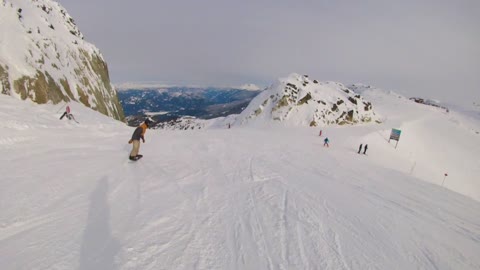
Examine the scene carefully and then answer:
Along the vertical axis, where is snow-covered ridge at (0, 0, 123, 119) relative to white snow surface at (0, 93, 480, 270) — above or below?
above

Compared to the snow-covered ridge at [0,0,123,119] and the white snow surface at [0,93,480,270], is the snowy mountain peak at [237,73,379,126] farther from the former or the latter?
the white snow surface at [0,93,480,270]

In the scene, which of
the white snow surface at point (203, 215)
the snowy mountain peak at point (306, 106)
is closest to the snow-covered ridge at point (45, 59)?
the white snow surface at point (203, 215)

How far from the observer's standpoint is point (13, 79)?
18.0 m

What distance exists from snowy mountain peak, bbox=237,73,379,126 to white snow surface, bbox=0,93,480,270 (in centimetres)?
3464

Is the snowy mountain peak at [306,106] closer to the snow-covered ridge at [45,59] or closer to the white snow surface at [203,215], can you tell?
the snow-covered ridge at [45,59]

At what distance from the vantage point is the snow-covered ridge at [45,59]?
62.3 feet

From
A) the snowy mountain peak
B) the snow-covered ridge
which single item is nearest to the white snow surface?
the snow-covered ridge

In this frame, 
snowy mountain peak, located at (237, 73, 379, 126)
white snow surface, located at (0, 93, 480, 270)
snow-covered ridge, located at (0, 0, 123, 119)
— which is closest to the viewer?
white snow surface, located at (0, 93, 480, 270)

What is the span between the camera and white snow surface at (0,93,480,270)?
13.3ft

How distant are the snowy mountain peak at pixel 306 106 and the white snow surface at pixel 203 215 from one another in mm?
34643

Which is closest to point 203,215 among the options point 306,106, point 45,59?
point 45,59

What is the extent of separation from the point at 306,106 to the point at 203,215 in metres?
43.9

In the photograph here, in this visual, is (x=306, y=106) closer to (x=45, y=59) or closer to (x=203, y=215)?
(x=45, y=59)

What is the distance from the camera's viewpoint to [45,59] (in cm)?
2398
